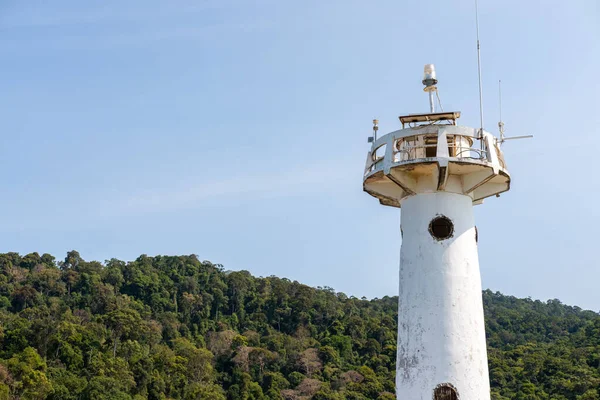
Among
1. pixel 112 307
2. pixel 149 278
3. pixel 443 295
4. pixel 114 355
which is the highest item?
pixel 149 278

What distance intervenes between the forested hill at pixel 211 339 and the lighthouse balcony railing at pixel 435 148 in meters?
36.9

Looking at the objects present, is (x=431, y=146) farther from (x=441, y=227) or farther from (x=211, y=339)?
(x=211, y=339)

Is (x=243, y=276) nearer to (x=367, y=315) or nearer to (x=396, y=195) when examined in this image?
(x=367, y=315)

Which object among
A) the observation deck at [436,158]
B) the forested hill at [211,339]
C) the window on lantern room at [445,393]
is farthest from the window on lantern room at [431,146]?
the forested hill at [211,339]

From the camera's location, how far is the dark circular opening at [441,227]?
439 inches

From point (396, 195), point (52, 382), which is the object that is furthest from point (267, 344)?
point (396, 195)

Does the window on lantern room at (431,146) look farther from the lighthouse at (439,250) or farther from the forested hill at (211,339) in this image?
the forested hill at (211,339)

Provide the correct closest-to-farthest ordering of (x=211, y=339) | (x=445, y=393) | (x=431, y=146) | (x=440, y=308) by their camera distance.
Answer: (x=445, y=393) → (x=440, y=308) → (x=431, y=146) → (x=211, y=339)

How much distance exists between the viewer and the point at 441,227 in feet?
36.7

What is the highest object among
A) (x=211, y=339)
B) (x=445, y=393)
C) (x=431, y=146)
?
(x=211, y=339)

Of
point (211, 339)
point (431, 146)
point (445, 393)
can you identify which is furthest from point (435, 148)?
point (211, 339)

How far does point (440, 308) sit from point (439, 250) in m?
0.81

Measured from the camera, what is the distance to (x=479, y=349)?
10734mm

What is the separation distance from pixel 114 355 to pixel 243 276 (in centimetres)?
3634
